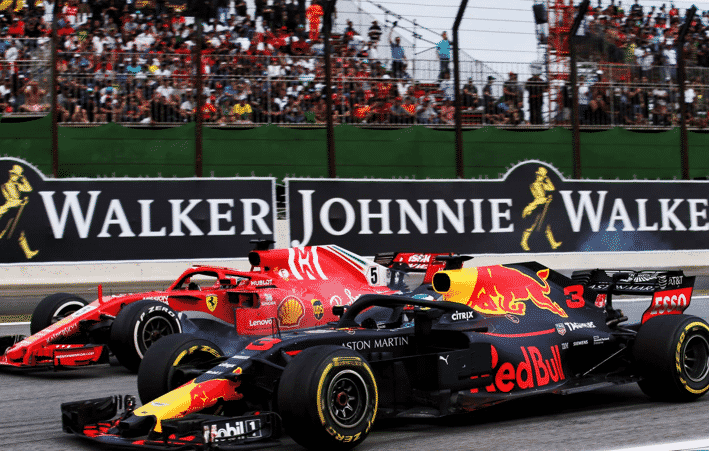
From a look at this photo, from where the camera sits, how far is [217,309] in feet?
29.7

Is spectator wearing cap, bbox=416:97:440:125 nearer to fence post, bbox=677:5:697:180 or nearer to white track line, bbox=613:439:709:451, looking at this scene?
fence post, bbox=677:5:697:180

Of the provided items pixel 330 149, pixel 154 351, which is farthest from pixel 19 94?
pixel 154 351

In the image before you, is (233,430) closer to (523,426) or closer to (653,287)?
(523,426)

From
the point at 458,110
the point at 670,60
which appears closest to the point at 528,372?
the point at 458,110

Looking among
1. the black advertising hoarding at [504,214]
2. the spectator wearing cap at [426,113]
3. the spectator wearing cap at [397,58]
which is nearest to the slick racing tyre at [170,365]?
the black advertising hoarding at [504,214]

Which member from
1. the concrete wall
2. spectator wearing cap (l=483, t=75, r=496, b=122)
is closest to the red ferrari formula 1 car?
the concrete wall

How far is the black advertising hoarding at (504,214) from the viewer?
52.2 ft

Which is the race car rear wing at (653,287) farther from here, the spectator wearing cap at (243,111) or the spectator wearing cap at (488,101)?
the spectator wearing cap at (488,101)

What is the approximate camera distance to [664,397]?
6496mm

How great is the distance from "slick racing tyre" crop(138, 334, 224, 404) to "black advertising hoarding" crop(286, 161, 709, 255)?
9.54 m

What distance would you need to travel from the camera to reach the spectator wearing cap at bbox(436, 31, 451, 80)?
54.9 ft

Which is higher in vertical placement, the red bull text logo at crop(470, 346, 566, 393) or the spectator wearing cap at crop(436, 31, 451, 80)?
the spectator wearing cap at crop(436, 31, 451, 80)

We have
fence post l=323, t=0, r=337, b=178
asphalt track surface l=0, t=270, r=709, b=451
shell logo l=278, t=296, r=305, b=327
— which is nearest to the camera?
asphalt track surface l=0, t=270, r=709, b=451

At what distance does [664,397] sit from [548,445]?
67.5 inches
